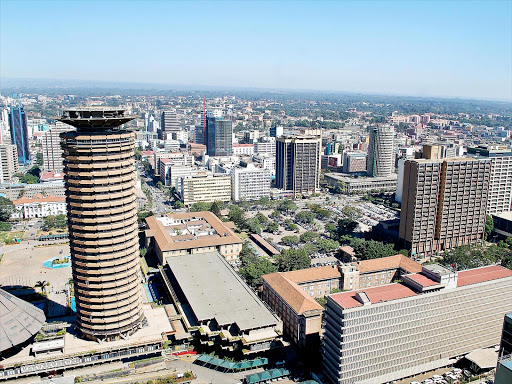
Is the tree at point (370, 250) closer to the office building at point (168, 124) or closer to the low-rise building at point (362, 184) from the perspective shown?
the low-rise building at point (362, 184)

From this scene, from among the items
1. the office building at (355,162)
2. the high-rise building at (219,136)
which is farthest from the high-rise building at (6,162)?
the office building at (355,162)

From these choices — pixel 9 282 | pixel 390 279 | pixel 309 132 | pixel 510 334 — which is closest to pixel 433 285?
pixel 510 334

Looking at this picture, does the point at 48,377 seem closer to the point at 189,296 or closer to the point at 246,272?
the point at 189,296

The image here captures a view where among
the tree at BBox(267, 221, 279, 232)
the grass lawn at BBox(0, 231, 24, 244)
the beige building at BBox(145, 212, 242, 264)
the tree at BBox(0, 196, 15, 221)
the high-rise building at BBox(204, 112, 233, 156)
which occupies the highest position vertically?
the high-rise building at BBox(204, 112, 233, 156)

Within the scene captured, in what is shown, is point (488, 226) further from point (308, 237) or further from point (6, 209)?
point (6, 209)

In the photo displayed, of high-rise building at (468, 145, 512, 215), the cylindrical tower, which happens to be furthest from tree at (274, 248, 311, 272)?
high-rise building at (468, 145, 512, 215)

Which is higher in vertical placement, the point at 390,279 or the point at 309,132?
the point at 309,132

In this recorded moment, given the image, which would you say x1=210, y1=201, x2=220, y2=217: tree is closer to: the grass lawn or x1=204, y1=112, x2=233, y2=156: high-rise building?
the grass lawn
